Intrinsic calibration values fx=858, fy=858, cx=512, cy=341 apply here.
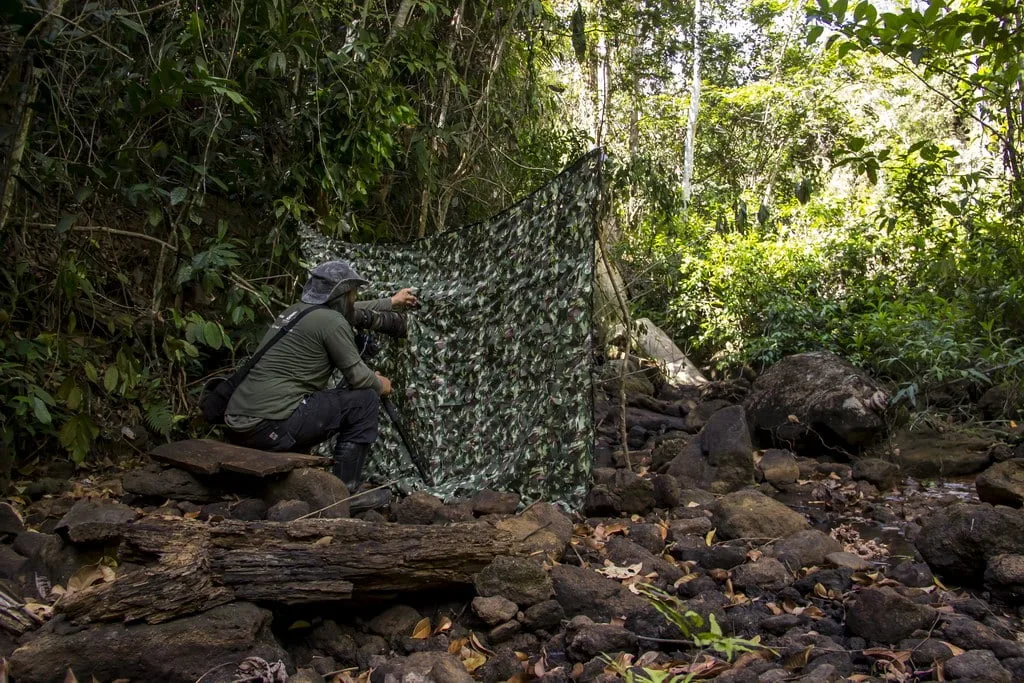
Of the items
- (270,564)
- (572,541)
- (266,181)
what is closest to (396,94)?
(266,181)

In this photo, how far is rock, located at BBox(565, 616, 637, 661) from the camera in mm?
3006

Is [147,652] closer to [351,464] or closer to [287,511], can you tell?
[287,511]

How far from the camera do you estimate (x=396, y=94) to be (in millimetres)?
6188

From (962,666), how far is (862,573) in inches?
41.7

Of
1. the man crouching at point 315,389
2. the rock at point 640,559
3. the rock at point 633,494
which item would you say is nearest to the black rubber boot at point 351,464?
the man crouching at point 315,389

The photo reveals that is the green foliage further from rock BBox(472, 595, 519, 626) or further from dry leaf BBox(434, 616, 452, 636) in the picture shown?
dry leaf BBox(434, 616, 452, 636)

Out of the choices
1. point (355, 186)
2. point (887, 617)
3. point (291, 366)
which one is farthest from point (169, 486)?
point (887, 617)

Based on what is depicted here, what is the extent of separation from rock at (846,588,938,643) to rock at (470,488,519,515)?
1837 mm

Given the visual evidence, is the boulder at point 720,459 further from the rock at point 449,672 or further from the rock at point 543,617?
the rock at point 449,672

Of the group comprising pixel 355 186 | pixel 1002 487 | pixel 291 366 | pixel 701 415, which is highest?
pixel 355 186

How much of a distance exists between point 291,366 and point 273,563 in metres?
1.95

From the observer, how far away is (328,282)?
4.80 meters

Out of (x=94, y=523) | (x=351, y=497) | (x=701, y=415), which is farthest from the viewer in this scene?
(x=701, y=415)

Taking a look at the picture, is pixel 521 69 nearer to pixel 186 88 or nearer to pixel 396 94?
pixel 396 94
